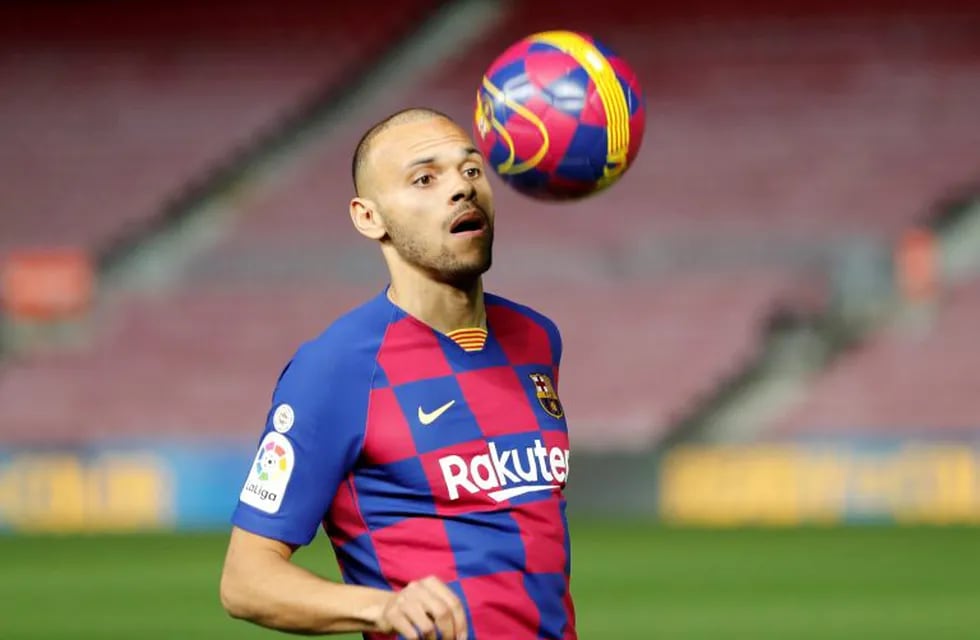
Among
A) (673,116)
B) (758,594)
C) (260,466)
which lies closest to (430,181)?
(260,466)

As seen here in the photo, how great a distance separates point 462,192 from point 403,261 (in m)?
0.21

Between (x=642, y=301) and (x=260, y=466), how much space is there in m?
13.6

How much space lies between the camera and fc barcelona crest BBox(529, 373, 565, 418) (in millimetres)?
3508

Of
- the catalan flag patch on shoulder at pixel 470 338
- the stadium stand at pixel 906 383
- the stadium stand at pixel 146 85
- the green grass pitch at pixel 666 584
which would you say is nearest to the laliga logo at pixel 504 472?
the catalan flag patch on shoulder at pixel 470 338

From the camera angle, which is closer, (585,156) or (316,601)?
(316,601)

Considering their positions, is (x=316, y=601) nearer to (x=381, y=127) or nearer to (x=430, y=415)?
(x=430, y=415)

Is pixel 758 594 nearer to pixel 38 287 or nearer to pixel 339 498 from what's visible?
pixel 339 498

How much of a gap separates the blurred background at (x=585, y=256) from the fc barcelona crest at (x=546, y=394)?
898 cm

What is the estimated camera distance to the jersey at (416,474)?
3.22 m

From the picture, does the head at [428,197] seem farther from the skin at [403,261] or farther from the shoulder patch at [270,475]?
the shoulder patch at [270,475]

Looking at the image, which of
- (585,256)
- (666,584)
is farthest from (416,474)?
(585,256)

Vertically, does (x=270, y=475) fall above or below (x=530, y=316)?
below

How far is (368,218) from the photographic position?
11.2 feet

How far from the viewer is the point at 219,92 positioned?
1852 cm
